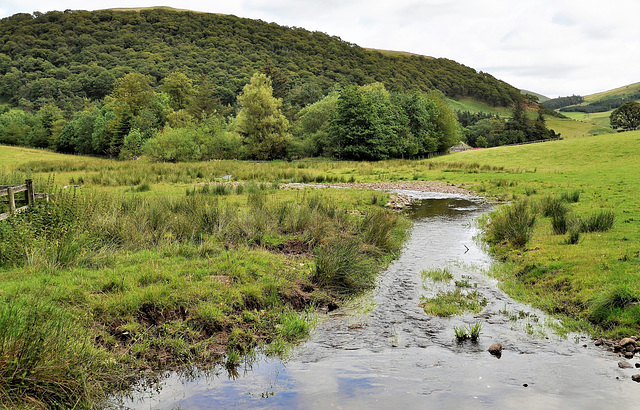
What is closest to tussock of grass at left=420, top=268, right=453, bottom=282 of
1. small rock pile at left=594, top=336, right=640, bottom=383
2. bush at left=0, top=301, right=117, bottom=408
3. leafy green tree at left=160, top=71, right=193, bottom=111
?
small rock pile at left=594, top=336, right=640, bottom=383

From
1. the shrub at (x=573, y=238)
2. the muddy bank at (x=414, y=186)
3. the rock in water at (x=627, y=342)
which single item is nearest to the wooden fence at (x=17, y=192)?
the rock in water at (x=627, y=342)

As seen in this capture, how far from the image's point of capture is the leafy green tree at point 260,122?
65375 millimetres

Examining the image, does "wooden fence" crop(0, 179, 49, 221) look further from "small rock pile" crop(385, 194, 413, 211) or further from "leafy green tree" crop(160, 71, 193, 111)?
"leafy green tree" crop(160, 71, 193, 111)

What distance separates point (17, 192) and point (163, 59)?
15690cm

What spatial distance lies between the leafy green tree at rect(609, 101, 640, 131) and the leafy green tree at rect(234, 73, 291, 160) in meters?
73.9

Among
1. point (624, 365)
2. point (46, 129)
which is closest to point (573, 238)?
point (624, 365)

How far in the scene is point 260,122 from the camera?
65562mm

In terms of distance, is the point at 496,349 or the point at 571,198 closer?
the point at 496,349

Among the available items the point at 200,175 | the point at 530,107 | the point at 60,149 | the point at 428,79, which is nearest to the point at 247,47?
the point at 428,79

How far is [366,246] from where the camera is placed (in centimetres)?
1296

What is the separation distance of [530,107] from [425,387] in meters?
182

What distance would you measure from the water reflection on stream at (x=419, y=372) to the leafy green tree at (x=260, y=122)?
5911cm

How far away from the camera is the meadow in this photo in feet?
18.6

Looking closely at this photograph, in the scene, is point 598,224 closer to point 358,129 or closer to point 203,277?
point 203,277
